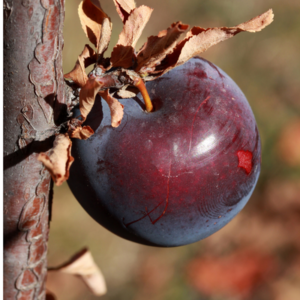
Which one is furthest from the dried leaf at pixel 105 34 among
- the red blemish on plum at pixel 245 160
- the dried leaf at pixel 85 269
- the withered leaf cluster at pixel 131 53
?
the dried leaf at pixel 85 269

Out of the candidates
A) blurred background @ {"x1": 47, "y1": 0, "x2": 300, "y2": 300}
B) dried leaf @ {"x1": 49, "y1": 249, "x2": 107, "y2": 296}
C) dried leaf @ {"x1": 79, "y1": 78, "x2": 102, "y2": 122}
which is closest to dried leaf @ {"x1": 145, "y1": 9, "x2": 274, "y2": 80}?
dried leaf @ {"x1": 79, "y1": 78, "x2": 102, "y2": 122}

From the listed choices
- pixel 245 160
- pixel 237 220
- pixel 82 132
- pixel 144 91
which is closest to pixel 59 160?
pixel 82 132

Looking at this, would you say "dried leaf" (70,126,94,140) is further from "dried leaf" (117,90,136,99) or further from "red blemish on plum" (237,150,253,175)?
"red blemish on plum" (237,150,253,175)

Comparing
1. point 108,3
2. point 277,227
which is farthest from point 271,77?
point 108,3

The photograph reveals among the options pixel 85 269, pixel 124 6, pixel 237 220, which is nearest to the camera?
pixel 124 6

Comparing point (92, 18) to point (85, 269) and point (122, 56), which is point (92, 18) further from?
point (85, 269)

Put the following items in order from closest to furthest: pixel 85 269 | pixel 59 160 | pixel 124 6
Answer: pixel 59 160
pixel 124 6
pixel 85 269
